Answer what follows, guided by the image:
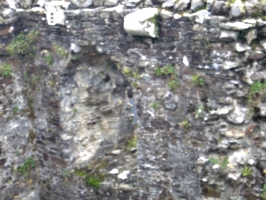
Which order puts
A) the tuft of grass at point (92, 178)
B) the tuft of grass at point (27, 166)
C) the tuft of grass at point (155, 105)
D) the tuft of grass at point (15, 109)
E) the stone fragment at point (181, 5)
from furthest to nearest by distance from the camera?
the tuft of grass at point (27, 166)
the tuft of grass at point (15, 109)
the tuft of grass at point (92, 178)
the tuft of grass at point (155, 105)
the stone fragment at point (181, 5)

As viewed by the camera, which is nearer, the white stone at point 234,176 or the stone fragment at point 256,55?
the stone fragment at point 256,55

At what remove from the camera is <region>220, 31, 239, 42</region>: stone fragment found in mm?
4754

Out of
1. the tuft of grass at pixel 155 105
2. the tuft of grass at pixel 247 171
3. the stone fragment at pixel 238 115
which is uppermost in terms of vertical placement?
the stone fragment at pixel 238 115

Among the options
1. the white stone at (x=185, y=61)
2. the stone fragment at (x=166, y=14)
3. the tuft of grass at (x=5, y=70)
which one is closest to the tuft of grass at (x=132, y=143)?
the white stone at (x=185, y=61)

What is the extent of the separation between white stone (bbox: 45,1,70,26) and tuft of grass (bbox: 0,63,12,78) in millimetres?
885

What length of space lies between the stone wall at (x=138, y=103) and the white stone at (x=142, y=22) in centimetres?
8

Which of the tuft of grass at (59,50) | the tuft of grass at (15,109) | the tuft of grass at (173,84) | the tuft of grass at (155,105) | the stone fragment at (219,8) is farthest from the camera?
the tuft of grass at (15,109)

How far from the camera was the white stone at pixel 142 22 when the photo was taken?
523 cm

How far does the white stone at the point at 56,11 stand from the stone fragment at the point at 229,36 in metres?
2.05

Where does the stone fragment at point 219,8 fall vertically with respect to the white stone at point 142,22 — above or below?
above

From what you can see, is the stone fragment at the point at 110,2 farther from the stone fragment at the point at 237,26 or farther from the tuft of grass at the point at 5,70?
the tuft of grass at the point at 5,70

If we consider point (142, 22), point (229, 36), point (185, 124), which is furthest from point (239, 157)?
point (142, 22)

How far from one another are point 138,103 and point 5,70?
193cm

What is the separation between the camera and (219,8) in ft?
15.9
